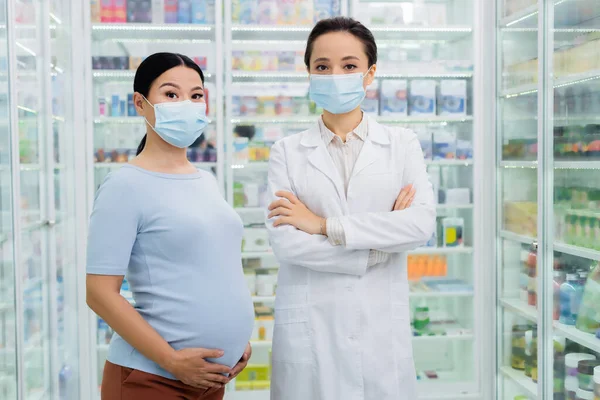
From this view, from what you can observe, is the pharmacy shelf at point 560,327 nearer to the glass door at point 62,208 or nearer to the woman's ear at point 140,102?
the woman's ear at point 140,102

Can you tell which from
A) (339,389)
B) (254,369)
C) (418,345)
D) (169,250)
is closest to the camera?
(169,250)

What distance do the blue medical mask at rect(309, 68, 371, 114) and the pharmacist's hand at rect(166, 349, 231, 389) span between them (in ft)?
2.91

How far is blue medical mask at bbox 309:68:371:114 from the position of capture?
2.11m

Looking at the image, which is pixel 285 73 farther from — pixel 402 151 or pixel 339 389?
pixel 339 389

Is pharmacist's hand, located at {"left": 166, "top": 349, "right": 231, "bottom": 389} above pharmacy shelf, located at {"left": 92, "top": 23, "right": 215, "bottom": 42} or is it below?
below

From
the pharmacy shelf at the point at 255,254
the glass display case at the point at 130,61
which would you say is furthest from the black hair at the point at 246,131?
the pharmacy shelf at the point at 255,254

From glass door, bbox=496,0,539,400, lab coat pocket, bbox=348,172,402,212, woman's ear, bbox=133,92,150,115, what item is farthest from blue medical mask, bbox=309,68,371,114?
glass door, bbox=496,0,539,400

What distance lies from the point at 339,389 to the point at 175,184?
0.83m

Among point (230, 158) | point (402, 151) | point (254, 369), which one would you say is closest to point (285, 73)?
point (230, 158)

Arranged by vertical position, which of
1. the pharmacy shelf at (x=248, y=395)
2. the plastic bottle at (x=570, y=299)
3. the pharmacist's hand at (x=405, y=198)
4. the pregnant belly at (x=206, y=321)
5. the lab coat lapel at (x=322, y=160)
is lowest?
the pharmacy shelf at (x=248, y=395)

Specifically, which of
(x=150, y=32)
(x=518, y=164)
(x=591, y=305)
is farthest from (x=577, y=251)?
(x=150, y=32)

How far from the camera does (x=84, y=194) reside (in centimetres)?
426

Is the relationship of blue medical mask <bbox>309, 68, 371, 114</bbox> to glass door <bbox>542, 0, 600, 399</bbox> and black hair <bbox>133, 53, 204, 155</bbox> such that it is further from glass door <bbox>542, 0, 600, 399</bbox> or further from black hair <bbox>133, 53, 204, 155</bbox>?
glass door <bbox>542, 0, 600, 399</bbox>

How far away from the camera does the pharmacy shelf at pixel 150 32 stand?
4344 millimetres
